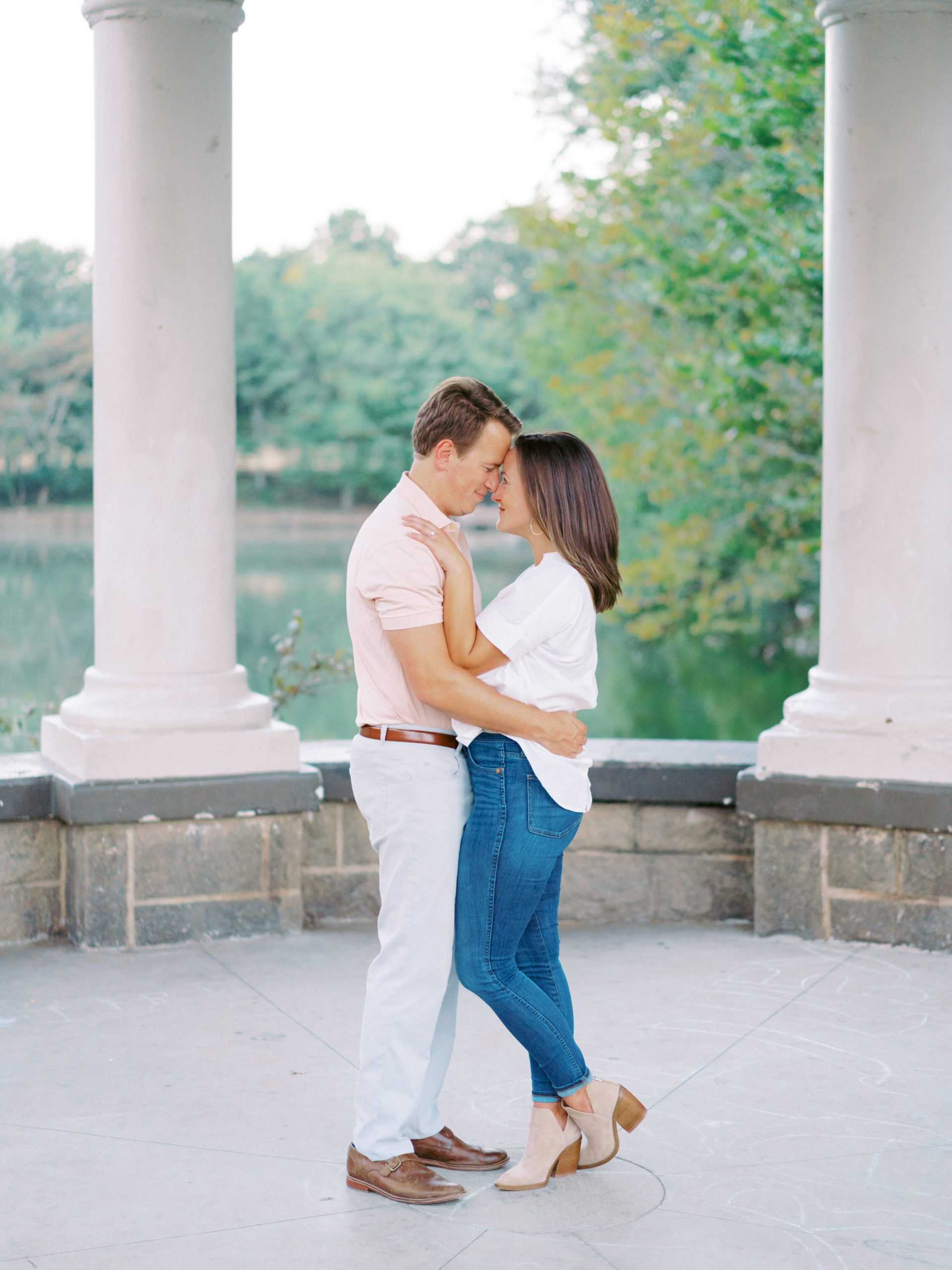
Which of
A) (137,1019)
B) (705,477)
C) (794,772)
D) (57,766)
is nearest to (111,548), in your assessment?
(57,766)

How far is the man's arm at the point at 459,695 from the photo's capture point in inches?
105

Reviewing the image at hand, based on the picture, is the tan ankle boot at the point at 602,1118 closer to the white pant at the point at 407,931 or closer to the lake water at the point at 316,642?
the white pant at the point at 407,931

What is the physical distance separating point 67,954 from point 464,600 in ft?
7.86

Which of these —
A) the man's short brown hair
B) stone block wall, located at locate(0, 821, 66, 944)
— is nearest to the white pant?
the man's short brown hair

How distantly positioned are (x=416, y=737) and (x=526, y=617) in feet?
1.07

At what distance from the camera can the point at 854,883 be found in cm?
452

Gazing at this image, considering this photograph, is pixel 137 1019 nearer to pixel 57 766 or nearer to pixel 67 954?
pixel 67 954

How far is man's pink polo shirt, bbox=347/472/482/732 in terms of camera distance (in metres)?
2.67

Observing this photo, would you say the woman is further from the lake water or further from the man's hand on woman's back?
the lake water

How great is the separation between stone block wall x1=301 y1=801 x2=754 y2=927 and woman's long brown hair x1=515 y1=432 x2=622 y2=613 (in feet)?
7.36

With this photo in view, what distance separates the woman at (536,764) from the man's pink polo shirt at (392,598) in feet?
0.13

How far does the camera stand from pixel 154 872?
4465mm

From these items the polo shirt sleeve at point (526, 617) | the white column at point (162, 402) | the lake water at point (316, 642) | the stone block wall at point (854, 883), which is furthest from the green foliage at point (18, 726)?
the polo shirt sleeve at point (526, 617)

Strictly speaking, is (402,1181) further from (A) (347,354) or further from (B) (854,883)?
(A) (347,354)
